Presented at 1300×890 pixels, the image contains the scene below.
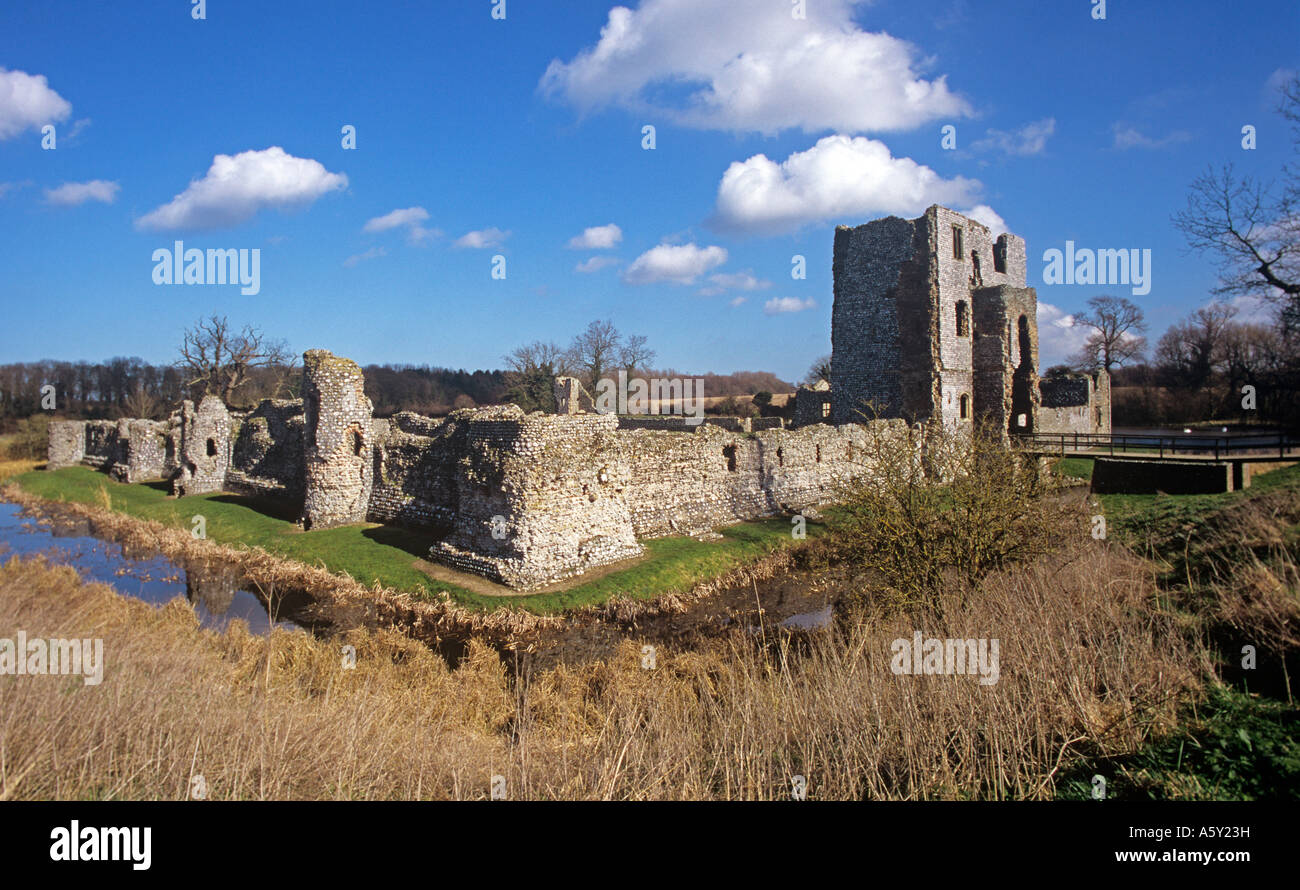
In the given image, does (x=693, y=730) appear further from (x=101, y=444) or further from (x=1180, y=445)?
(x=101, y=444)

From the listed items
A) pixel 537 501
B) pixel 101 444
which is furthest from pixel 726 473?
pixel 101 444

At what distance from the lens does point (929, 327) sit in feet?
81.2

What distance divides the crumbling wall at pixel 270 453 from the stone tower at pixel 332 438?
4.26 m

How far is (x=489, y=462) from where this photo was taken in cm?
1327

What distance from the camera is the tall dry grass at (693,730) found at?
453cm

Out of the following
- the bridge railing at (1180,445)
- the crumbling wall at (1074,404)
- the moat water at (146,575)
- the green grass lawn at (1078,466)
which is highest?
the crumbling wall at (1074,404)

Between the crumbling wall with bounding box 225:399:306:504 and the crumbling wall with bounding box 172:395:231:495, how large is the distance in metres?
0.36

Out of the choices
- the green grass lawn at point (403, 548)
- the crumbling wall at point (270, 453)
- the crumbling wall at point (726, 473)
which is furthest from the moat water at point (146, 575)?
the crumbling wall at point (726, 473)

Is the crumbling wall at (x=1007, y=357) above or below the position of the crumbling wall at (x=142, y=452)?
above

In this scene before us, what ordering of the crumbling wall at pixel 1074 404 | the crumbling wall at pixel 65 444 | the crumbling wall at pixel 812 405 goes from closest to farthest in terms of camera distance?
1. the crumbling wall at pixel 1074 404
2. the crumbling wall at pixel 812 405
3. the crumbling wall at pixel 65 444

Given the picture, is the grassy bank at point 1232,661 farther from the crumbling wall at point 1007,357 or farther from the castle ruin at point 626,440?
the crumbling wall at point 1007,357

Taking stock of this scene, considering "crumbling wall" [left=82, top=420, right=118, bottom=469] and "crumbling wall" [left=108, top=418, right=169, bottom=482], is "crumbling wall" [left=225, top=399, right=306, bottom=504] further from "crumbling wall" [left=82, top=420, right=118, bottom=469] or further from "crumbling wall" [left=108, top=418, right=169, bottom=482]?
"crumbling wall" [left=82, top=420, right=118, bottom=469]

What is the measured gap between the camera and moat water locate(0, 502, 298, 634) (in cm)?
1222
